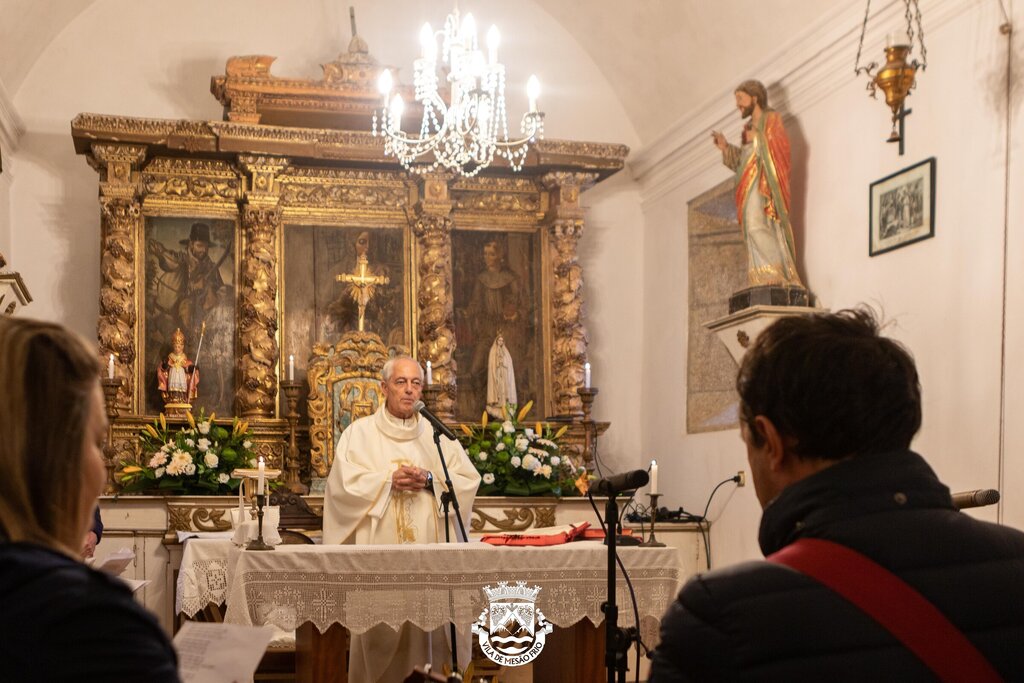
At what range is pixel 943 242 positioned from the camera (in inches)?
298

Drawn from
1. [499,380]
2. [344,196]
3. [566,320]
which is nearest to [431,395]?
[499,380]

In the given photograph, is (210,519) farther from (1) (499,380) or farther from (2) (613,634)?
(2) (613,634)

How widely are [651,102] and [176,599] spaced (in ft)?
22.0

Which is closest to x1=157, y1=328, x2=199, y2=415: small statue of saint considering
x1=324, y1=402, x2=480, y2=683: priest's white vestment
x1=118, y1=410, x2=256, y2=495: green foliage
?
x1=118, y1=410, x2=256, y2=495: green foliage

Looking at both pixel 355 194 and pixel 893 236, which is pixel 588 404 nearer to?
pixel 355 194

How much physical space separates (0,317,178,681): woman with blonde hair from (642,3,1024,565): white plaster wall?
19.6 ft

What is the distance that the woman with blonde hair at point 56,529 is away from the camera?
1627 millimetres

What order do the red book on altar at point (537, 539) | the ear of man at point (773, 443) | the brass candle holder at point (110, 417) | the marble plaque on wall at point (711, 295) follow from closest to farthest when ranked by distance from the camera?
Answer: the ear of man at point (773, 443), the red book on altar at point (537, 539), the brass candle holder at point (110, 417), the marble plaque on wall at point (711, 295)

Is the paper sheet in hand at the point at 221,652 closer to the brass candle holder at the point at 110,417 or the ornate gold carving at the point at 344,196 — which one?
the brass candle holder at the point at 110,417

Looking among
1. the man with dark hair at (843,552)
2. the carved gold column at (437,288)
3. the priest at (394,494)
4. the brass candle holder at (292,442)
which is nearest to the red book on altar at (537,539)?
the priest at (394,494)

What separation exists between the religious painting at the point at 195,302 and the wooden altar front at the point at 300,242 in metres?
0.01

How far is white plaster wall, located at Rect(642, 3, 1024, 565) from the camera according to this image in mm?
7078

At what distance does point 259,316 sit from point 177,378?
0.89 m

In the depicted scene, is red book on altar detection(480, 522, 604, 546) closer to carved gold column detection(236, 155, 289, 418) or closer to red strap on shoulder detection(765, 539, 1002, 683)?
red strap on shoulder detection(765, 539, 1002, 683)
